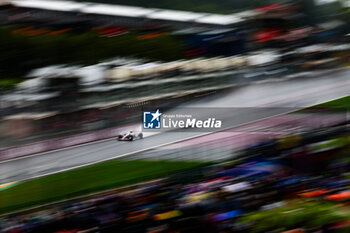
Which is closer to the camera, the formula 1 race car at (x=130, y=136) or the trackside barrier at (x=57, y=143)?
the trackside barrier at (x=57, y=143)

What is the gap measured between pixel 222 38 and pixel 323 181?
1.73 m

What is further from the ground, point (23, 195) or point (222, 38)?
point (222, 38)

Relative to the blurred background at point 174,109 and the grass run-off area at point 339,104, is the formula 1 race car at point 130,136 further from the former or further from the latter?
the grass run-off area at point 339,104

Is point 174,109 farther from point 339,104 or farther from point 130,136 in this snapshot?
point 339,104

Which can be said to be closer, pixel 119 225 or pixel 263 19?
pixel 119 225

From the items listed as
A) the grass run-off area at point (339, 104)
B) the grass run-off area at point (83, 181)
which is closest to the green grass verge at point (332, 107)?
the grass run-off area at point (339, 104)

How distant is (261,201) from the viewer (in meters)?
3.13

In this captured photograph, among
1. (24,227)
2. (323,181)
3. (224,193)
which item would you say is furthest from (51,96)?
(323,181)

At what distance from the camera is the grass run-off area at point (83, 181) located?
114 inches

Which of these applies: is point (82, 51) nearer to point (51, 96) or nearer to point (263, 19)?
point (51, 96)

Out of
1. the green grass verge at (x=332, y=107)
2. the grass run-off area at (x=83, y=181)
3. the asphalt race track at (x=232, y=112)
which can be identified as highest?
the asphalt race track at (x=232, y=112)

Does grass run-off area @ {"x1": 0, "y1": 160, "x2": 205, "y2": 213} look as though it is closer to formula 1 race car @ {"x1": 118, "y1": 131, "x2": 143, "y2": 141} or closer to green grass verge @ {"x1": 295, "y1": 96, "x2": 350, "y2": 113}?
formula 1 race car @ {"x1": 118, "y1": 131, "x2": 143, "y2": 141}

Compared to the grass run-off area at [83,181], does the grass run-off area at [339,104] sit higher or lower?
higher

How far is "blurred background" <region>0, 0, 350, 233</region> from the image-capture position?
295cm
